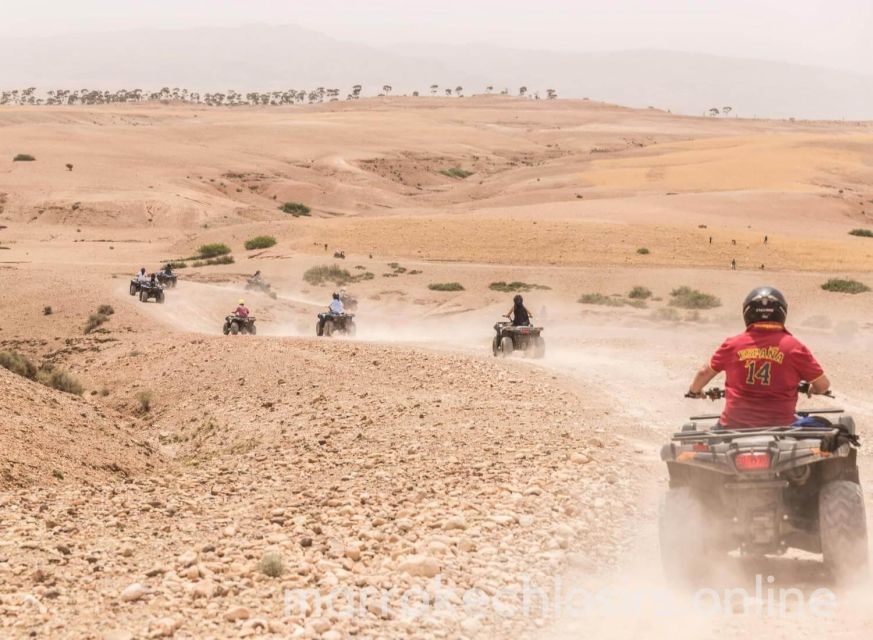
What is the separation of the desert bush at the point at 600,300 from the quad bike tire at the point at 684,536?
34.2 metres

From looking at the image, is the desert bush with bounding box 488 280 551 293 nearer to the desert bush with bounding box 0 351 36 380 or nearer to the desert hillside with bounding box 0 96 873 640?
the desert hillside with bounding box 0 96 873 640

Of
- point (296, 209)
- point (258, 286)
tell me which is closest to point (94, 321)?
point (258, 286)

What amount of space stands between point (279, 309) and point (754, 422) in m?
35.2

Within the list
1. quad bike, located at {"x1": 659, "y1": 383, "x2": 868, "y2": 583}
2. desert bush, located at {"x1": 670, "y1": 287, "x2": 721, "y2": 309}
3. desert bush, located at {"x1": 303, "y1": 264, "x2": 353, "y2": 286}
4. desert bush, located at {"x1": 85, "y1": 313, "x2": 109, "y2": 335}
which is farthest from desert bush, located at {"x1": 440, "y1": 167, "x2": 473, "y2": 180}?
quad bike, located at {"x1": 659, "y1": 383, "x2": 868, "y2": 583}

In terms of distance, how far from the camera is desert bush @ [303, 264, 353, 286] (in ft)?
160

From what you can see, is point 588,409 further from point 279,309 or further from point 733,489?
point 279,309

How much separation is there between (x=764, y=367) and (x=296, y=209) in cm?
8675

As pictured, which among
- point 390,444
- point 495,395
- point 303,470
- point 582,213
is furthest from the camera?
point 582,213

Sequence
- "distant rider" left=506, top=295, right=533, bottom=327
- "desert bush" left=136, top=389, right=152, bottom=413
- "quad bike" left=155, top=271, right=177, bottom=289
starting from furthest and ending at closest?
1. "quad bike" left=155, top=271, right=177, bottom=289
2. "distant rider" left=506, top=295, right=533, bottom=327
3. "desert bush" left=136, top=389, right=152, bottom=413

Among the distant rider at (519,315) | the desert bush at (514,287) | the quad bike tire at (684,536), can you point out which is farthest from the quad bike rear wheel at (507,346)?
the quad bike tire at (684,536)

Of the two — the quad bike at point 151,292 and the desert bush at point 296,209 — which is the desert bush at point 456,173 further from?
the quad bike at point 151,292

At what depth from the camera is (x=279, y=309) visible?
42.3m

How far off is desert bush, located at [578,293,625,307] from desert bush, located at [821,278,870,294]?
27.1ft

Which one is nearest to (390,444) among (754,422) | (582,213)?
(754,422)
